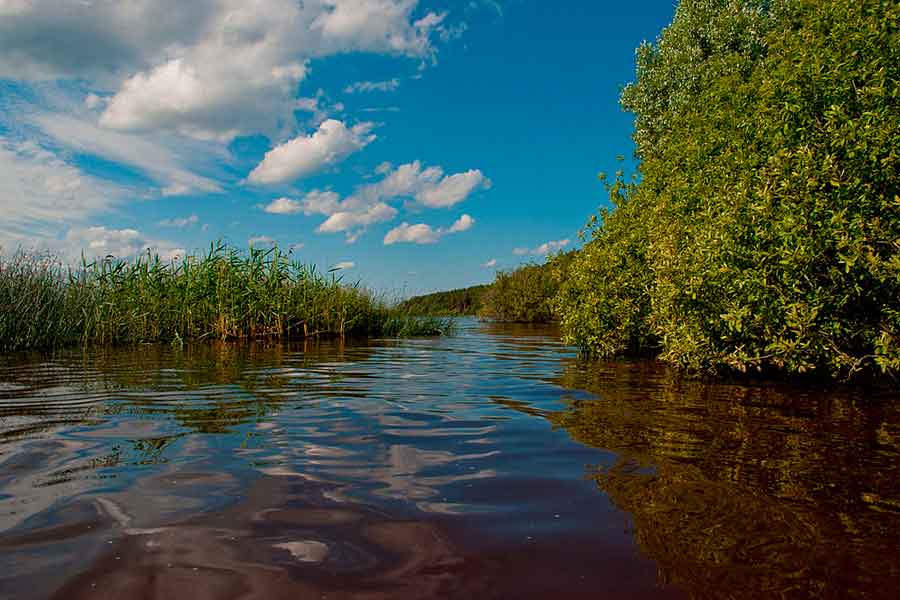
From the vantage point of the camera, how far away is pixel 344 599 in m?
2.24

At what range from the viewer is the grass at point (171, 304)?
14117 mm

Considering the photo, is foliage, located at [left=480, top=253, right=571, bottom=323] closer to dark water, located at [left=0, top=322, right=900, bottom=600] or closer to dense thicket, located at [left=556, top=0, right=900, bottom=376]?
dense thicket, located at [left=556, top=0, right=900, bottom=376]

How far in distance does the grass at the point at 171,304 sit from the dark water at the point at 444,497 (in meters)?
8.83

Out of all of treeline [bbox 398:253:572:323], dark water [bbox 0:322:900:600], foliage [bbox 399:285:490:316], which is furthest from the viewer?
foliage [bbox 399:285:490:316]

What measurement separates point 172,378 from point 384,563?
7.42 metres

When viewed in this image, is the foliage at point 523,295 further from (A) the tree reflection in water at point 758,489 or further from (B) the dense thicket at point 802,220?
(A) the tree reflection in water at point 758,489

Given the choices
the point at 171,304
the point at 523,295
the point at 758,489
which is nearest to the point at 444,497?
the point at 758,489

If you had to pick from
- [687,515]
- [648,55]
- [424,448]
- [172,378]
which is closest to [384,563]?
[687,515]

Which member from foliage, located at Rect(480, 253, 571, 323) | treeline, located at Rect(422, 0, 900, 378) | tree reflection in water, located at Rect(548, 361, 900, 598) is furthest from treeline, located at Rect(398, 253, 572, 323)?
tree reflection in water, located at Rect(548, 361, 900, 598)

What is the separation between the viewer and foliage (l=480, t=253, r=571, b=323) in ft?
148

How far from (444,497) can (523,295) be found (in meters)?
43.6

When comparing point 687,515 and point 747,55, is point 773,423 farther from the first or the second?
point 747,55

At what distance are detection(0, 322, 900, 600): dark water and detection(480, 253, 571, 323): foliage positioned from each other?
124ft

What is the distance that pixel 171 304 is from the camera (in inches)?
666
